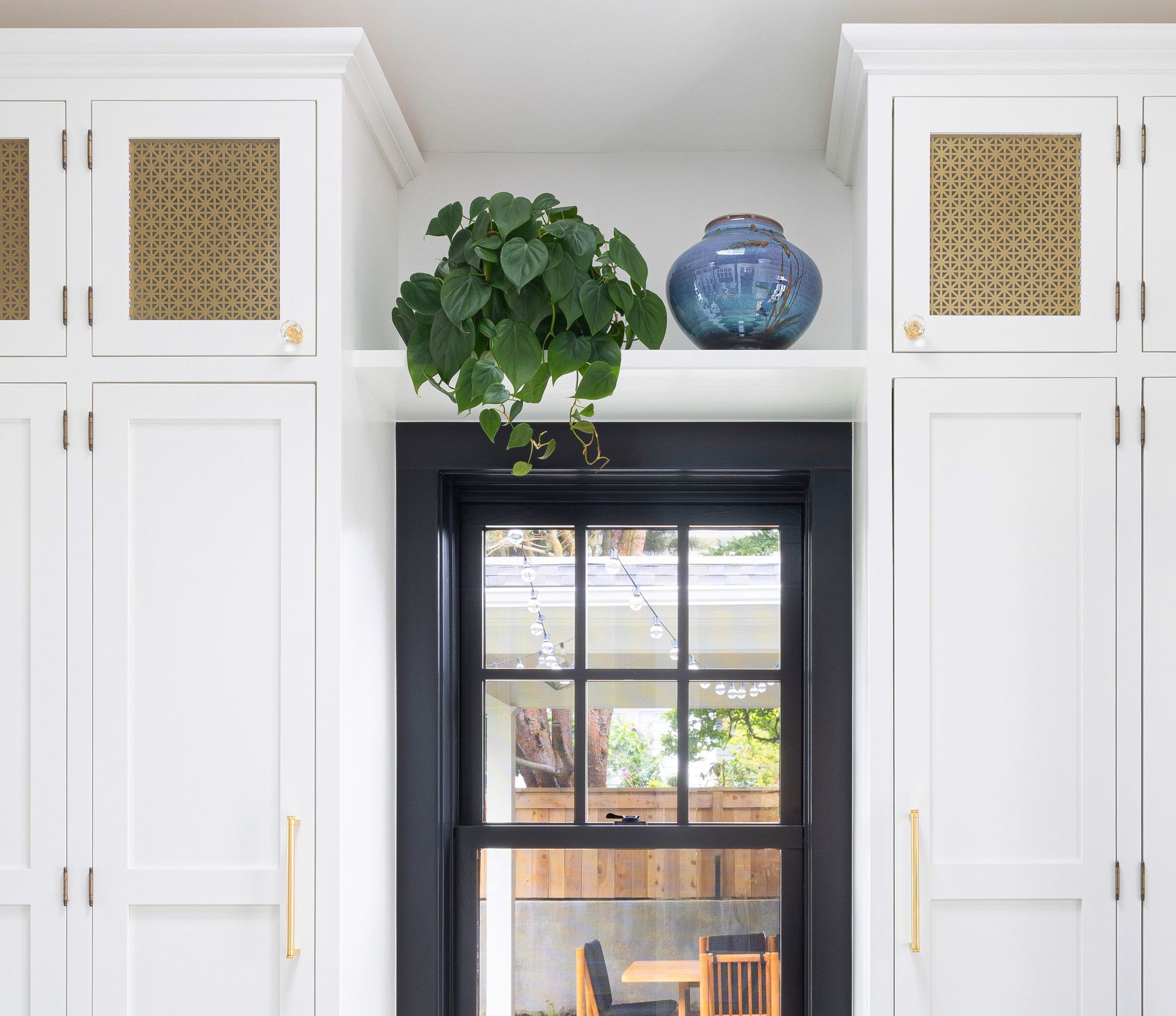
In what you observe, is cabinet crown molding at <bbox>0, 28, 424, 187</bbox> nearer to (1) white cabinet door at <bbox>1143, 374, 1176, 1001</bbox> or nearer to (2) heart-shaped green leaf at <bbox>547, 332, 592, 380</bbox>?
(2) heart-shaped green leaf at <bbox>547, 332, 592, 380</bbox>

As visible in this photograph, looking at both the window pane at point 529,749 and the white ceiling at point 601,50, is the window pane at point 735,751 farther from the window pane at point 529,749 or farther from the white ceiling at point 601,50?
the white ceiling at point 601,50

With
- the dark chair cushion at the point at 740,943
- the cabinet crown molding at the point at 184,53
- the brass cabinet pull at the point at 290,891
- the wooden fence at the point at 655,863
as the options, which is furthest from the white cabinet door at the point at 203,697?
the dark chair cushion at the point at 740,943

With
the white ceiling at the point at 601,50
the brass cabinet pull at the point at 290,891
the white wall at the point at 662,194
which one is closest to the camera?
the brass cabinet pull at the point at 290,891

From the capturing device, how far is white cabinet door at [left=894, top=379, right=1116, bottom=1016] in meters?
1.35

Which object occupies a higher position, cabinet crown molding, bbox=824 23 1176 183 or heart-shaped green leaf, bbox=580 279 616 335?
cabinet crown molding, bbox=824 23 1176 183

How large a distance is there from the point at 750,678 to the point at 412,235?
1.11 metres

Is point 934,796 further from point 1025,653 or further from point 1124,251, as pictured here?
point 1124,251

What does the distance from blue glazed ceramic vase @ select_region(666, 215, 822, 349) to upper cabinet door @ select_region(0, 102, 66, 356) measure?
96cm

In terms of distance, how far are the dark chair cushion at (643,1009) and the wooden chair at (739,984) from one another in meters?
0.06

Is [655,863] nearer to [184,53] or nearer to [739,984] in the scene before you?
[739,984]

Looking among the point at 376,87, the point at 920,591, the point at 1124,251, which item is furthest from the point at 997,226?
the point at 376,87

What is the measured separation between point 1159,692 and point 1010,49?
0.98 metres

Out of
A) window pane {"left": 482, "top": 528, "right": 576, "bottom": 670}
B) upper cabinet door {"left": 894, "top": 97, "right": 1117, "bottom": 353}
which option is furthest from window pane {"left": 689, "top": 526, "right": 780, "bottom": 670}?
upper cabinet door {"left": 894, "top": 97, "right": 1117, "bottom": 353}

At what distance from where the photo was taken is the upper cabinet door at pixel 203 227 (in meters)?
1.37
